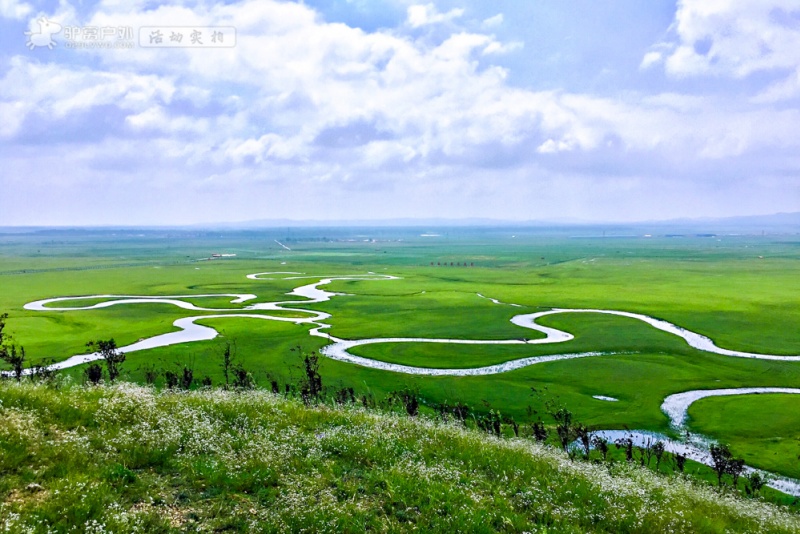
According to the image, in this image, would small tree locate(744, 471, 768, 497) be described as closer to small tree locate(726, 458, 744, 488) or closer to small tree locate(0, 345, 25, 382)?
small tree locate(726, 458, 744, 488)

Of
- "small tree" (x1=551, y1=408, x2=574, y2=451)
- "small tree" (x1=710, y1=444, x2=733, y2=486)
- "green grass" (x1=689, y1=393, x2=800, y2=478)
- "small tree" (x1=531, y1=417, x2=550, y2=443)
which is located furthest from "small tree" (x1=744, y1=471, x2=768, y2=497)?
"small tree" (x1=531, y1=417, x2=550, y2=443)

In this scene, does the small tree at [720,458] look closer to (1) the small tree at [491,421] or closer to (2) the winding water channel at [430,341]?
(2) the winding water channel at [430,341]

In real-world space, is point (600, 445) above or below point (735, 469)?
below

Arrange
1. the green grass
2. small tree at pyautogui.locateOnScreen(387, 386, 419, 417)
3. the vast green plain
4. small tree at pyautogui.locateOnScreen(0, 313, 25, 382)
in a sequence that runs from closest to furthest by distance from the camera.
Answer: the green grass → small tree at pyautogui.locateOnScreen(0, 313, 25, 382) → small tree at pyautogui.locateOnScreen(387, 386, 419, 417) → the vast green plain

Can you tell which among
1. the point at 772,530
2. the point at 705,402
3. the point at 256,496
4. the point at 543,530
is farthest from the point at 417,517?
the point at 705,402

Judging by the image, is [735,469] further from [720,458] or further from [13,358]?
[13,358]

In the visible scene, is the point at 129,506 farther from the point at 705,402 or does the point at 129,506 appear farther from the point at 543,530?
the point at 705,402

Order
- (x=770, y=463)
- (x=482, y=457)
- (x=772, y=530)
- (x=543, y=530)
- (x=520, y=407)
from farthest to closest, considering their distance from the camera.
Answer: (x=520, y=407)
(x=770, y=463)
(x=482, y=457)
(x=772, y=530)
(x=543, y=530)

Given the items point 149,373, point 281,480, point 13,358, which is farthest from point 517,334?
point 281,480

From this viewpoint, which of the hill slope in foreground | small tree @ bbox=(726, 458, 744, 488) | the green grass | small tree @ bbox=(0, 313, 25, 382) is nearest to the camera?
the hill slope in foreground
